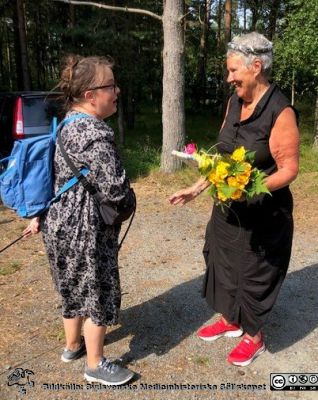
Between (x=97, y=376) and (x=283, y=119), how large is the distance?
1982 millimetres

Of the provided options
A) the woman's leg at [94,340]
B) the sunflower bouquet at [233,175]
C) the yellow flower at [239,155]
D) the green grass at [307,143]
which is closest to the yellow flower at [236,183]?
the sunflower bouquet at [233,175]

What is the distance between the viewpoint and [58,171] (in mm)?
2543

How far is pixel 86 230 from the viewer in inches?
99.8

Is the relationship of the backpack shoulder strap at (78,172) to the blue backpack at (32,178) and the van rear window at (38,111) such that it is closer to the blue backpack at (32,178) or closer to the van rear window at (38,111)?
the blue backpack at (32,178)

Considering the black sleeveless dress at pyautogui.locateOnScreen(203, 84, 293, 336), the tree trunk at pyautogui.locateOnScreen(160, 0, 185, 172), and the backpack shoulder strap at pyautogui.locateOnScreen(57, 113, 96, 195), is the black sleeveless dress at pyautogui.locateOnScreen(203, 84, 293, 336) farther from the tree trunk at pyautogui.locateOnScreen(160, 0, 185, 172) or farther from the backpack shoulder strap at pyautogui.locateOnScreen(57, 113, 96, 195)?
the tree trunk at pyautogui.locateOnScreen(160, 0, 185, 172)

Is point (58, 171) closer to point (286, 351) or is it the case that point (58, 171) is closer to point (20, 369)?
point (20, 369)

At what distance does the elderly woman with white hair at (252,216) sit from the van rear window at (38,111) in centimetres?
504

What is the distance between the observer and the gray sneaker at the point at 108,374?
280 centimetres

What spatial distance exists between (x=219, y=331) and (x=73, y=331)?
3.74ft

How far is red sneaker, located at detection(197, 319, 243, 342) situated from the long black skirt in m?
0.26

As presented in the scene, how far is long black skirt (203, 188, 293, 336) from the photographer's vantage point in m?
2.87

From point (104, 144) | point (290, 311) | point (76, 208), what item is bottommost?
point (290, 311)

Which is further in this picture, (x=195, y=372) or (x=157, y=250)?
(x=157, y=250)

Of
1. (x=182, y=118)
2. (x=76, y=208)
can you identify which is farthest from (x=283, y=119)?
(x=182, y=118)
